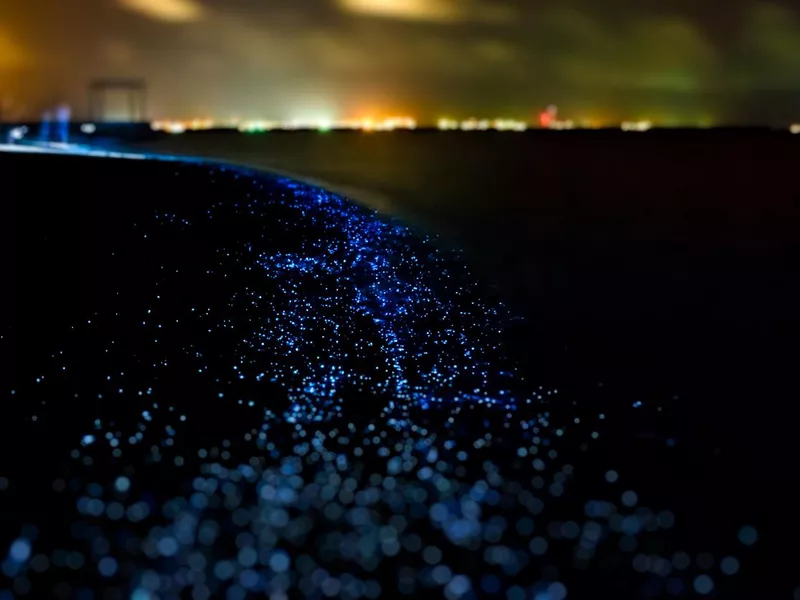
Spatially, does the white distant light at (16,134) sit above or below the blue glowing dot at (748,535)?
below

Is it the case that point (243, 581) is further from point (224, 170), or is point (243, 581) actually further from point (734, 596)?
point (224, 170)

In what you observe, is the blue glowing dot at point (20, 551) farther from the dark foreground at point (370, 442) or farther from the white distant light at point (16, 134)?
the white distant light at point (16, 134)

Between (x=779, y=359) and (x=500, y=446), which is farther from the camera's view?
(x=779, y=359)

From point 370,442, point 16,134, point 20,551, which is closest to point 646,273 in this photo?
point 370,442

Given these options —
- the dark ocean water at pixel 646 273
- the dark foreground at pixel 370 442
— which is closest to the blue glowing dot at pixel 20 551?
the dark foreground at pixel 370 442

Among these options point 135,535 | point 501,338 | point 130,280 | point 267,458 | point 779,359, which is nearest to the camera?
point 135,535

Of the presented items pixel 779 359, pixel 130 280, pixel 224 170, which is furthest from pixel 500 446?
pixel 224 170
